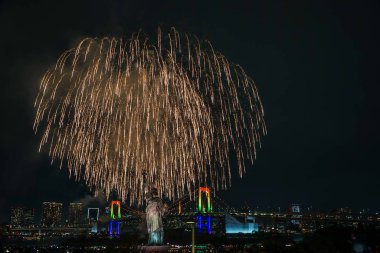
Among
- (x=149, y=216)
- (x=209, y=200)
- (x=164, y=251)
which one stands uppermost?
(x=209, y=200)

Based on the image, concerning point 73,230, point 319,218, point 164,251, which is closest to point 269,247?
point 164,251

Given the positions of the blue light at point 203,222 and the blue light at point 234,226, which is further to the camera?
the blue light at point 234,226

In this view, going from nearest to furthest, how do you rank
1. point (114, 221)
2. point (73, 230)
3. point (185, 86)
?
point (185, 86) < point (114, 221) < point (73, 230)

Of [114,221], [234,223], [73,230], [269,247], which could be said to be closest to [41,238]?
[73,230]

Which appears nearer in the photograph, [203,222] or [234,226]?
[203,222]

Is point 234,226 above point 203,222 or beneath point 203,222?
beneath

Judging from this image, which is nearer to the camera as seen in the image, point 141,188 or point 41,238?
point 141,188

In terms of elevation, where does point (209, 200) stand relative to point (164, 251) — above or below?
above

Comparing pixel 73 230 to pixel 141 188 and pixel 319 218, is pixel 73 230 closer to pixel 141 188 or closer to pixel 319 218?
pixel 319 218

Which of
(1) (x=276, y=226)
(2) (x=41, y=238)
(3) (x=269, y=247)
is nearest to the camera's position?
(3) (x=269, y=247)

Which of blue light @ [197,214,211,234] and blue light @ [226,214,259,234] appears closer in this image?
blue light @ [197,214,211,234]
